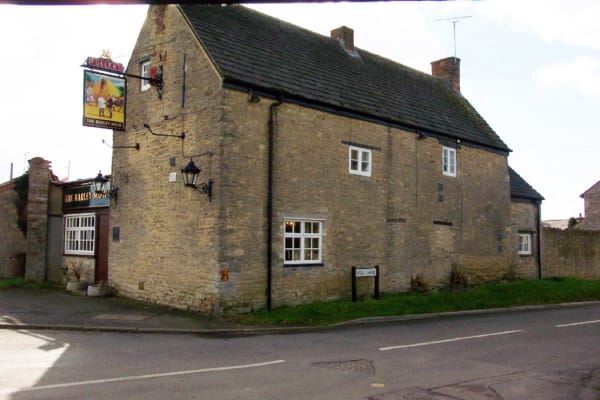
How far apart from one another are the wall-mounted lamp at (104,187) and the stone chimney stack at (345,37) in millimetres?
10780

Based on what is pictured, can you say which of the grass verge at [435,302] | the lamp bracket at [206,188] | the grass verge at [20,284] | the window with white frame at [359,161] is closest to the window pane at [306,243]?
the grass verge at [435,302]

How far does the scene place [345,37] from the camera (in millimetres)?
22953

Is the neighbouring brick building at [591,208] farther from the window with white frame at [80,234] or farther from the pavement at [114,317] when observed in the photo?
the window with white frame at [80,234]

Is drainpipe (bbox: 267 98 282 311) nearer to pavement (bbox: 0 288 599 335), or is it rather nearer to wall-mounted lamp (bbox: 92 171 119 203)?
pavement (bbox: 0 288 599 335)

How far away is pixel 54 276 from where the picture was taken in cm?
2175

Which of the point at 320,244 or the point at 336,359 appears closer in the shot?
the point at 336,359

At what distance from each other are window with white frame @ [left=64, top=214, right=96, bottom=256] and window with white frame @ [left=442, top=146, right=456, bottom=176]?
13441mm

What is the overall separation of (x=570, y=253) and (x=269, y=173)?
817 inches

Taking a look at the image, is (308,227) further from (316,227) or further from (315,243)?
(315,243)

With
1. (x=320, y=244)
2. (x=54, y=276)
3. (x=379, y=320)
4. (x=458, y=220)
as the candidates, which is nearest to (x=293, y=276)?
(x=320, y=244)

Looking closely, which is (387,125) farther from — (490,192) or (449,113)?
(490,192)

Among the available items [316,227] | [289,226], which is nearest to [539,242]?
[316,227]

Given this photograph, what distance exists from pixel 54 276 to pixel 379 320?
1376 cm

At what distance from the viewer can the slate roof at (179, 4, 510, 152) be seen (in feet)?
52.7
